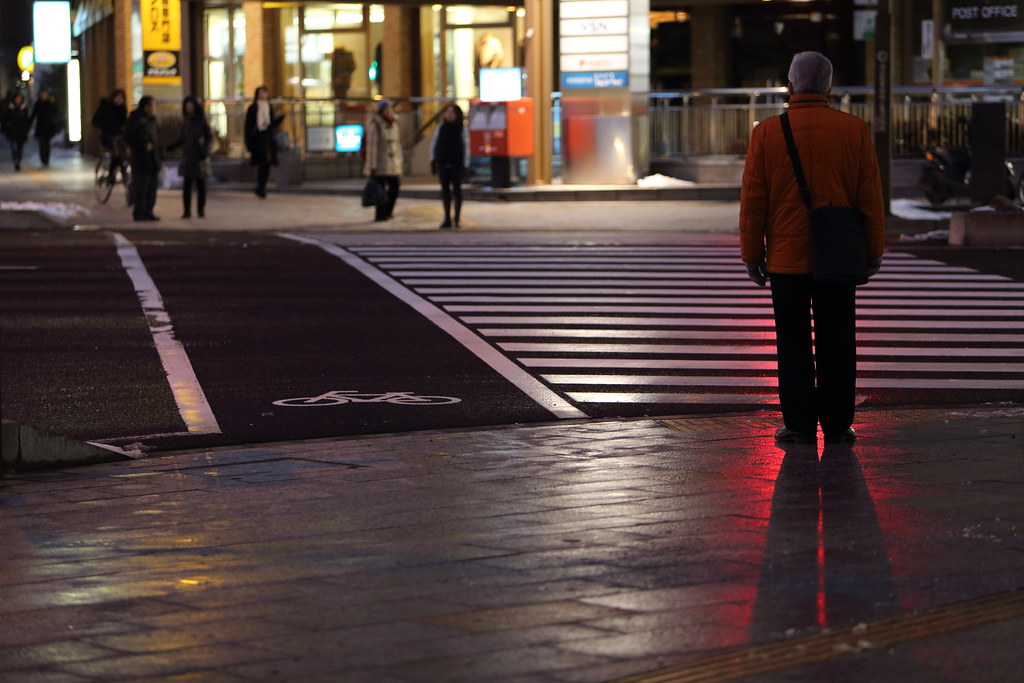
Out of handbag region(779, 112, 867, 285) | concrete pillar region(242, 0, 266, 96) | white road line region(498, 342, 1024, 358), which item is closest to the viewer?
handbag region(779, 112, 867, 285)

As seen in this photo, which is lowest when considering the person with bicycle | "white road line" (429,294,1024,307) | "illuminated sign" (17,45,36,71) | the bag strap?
"white road line" (429,294,1024,307)

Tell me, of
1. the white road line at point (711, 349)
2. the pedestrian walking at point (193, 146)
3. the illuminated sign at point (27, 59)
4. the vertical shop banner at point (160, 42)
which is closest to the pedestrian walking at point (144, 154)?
the pedestrian walking at point (193, 146)

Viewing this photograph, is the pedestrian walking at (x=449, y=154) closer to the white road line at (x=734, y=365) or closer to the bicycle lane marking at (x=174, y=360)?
the bicycle lane marking at (x=174, y=360)

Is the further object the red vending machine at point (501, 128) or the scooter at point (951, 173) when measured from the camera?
the red vending machine at point (501, 128)

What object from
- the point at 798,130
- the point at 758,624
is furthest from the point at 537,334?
the point at 758,624

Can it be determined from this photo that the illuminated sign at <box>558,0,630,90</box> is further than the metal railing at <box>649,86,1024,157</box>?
Yes

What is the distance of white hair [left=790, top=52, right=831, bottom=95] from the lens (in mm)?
7863

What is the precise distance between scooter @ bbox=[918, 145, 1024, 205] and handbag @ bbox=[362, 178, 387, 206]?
322 inches

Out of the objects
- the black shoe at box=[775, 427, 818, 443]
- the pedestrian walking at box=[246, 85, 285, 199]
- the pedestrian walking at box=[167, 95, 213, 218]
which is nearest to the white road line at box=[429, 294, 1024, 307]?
the black shoe at box=[775, 427, 818, 443]

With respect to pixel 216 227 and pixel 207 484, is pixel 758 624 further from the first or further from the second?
pixel 216 227

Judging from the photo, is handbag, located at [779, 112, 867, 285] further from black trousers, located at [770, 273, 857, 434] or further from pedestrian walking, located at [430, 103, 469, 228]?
pedestrian walking, located at [430, 103, 469, 228]

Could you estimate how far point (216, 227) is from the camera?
24.1 meters

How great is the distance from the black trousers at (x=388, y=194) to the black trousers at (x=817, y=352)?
56.4 feet

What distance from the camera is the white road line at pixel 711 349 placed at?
1179 centimetres
